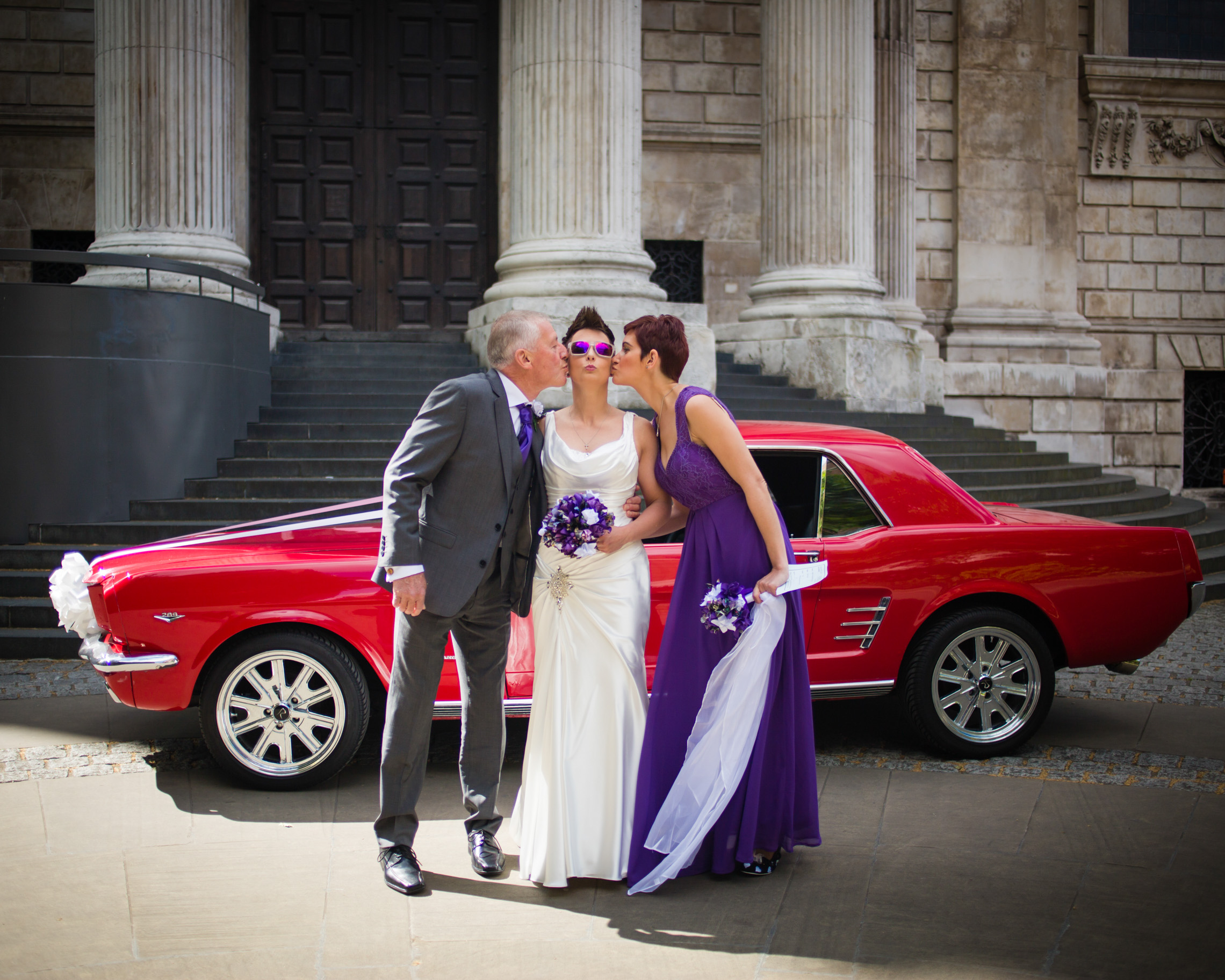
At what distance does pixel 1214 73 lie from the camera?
56.0ft

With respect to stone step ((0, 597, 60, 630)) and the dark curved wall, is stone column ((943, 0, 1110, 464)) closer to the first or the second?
the dark curved wall

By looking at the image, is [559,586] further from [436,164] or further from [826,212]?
[436,164]

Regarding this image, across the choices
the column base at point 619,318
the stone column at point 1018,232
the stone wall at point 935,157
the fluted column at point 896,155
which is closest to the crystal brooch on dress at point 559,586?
the column base at point 619,318

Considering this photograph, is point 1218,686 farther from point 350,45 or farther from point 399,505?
point 350,45

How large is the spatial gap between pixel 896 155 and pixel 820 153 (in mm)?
2669

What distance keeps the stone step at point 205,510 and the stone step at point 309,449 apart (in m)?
0.89

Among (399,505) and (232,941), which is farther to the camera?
(399,505)

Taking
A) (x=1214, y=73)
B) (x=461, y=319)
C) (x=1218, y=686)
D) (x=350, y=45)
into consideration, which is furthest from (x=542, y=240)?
(x=1214, y=73)

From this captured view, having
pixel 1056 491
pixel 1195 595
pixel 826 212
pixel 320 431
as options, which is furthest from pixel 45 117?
pixel 1195 595

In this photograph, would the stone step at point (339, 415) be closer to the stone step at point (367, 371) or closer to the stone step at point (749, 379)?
the stone step at point (367, 371)

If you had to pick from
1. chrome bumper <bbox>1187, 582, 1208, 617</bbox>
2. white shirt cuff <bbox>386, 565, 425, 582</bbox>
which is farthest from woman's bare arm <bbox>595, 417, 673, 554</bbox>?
chrome bumper <bbox>1187, 582, 1208, 617</bbox>

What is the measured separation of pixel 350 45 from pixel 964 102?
8548 millimetres

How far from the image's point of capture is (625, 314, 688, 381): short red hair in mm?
3973

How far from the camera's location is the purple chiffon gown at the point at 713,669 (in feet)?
12.9
